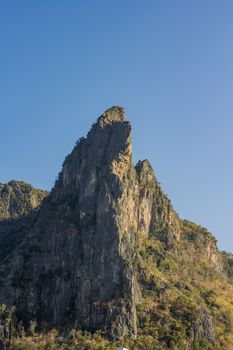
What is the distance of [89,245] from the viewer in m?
151

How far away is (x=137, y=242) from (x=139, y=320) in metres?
25.4

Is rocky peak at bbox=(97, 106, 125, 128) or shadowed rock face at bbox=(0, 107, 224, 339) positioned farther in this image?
rocky peak at bbox=(97, 106, 125, 128)

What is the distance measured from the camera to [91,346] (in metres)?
131

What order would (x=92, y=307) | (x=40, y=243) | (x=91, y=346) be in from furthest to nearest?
1. (x=40, y=243)
2. (x=92, y=307)
3. (x=91, y=346)

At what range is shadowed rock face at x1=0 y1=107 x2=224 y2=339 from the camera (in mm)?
143750

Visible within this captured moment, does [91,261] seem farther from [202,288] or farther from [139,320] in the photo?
[202,288]

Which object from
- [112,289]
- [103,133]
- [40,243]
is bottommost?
[112,289]

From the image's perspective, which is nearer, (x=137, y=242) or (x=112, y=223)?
(x=112, y=223)

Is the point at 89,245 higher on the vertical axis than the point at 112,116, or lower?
lower

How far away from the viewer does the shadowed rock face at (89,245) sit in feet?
472

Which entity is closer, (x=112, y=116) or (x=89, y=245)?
(x=89, y=245)

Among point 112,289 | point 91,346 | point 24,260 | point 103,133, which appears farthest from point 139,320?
point 103,133

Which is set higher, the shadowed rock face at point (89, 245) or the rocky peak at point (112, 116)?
the rocky peak at point (112, 116)

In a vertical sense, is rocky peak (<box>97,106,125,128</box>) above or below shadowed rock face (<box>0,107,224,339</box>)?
above
